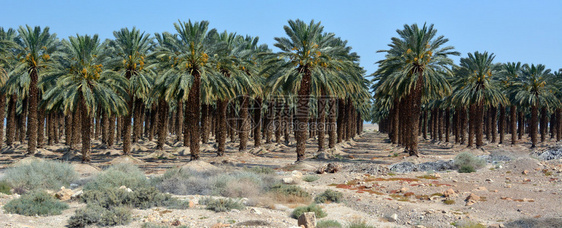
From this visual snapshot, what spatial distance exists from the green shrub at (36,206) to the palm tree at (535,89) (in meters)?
48.3

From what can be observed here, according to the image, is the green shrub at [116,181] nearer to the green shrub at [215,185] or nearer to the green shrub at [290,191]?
the green shrub at [215,185]

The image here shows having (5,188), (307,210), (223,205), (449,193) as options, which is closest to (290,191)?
(307,210)

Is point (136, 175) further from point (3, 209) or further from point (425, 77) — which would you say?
point (425, 77)

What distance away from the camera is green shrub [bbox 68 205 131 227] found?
1161 centimetres

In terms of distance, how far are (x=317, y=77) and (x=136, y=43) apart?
14.6m

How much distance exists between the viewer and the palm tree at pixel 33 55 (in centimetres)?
3247

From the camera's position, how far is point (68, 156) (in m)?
33.9

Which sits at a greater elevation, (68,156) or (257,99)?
(257,99)

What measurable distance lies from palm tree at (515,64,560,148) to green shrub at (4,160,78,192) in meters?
45.9

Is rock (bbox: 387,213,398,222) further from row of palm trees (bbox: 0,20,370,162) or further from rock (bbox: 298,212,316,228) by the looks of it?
row of palm trees (bbox: 0,20,370,162)

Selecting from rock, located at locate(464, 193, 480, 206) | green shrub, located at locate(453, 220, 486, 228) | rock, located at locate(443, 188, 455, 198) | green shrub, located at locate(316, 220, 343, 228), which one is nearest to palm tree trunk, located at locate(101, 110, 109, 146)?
rock, located at locate(443, 188, 455, 198)

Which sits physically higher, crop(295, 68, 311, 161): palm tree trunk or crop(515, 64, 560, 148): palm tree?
crop(515, 64, 560, 148): palm tree

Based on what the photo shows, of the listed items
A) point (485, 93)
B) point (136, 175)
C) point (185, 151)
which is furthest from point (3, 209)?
point (485, 93)

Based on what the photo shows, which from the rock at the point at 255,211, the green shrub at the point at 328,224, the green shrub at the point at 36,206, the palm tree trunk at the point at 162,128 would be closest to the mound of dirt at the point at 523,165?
the green shrub at the point at 328,224
